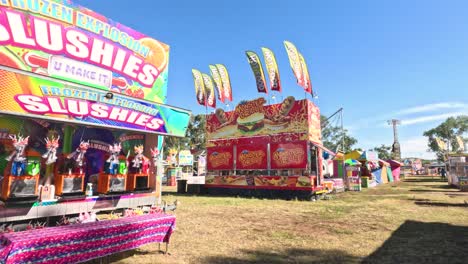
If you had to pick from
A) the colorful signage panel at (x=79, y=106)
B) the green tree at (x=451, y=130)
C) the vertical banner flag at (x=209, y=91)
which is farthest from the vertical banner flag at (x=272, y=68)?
the green tree at (x=451, y=130)

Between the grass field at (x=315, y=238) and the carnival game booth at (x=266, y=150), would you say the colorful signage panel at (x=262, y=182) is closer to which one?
the carnival game booth at (x=266, y=150)

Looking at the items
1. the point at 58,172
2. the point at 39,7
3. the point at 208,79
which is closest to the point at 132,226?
the point at 58,172

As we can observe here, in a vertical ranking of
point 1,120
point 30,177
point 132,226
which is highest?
point 1,120

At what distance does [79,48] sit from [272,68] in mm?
12168

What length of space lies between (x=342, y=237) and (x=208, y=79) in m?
17.0

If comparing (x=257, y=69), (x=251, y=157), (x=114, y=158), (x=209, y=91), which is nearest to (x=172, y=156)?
(x=209, y=91)

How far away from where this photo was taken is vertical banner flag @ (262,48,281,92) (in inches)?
→ 724

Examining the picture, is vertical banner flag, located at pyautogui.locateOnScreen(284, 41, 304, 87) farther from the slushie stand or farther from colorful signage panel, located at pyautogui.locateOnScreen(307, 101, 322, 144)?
the slushie stand

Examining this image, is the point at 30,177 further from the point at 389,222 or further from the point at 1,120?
the point at 389,222

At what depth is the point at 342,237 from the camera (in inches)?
299

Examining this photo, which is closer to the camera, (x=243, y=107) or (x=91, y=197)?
(x=91, y=197)

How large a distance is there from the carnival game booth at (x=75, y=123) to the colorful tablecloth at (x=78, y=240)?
0.05 feet

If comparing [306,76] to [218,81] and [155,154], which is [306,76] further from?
[155,154]

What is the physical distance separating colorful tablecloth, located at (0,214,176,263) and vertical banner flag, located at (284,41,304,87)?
14.2 m
